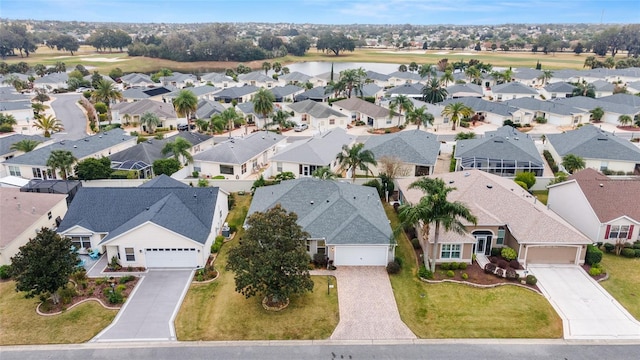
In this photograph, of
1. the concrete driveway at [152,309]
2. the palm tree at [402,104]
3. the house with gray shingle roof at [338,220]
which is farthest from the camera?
the palm tree at [402,104]

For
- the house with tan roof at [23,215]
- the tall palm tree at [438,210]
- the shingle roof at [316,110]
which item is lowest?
the house with tan roof at [23,215]

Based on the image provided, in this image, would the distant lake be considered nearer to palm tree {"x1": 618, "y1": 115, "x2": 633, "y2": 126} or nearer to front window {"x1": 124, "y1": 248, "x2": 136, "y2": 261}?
palm tree {"x1": 618, "y1": 115, "x2": 633, "y2": 126}

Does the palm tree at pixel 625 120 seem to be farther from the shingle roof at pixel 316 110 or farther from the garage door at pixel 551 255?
the garage door at pixel 551 255

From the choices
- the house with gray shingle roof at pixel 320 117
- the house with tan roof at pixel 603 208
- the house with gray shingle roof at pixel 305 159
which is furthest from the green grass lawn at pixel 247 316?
the house with gray shingle roof at pixel 320 117

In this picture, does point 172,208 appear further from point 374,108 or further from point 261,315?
point 374,108

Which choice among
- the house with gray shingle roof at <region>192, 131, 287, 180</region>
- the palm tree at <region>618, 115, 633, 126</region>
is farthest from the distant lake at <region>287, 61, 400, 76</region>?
the house with gray shingle roof at <region>192, 131, 287, 180</region>

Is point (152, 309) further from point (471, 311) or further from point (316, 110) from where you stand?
point (316, 110)

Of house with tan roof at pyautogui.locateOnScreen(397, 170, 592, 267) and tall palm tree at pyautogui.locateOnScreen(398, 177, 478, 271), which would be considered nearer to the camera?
tall palm tree at pyautogui.locateOnScreen(398, 177, 478, 271)

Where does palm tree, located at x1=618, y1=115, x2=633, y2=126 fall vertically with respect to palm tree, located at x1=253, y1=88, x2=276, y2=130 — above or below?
below
